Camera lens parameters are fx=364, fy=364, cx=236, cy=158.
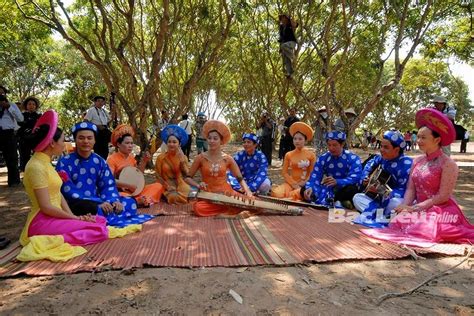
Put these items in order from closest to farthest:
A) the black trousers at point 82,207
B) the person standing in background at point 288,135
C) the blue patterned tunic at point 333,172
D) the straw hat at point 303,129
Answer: the black trousers at point 82,207
the blue patterned tunic at point 333,172
the straw hat at point 303,129
the person standing in background at point 288,135

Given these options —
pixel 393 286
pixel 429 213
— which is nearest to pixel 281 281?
pixel 393 286

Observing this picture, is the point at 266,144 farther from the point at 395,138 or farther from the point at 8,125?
the point at 8,125

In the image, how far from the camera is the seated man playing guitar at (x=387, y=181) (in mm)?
4863

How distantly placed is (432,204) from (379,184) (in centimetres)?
115

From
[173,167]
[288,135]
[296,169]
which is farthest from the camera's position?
[288,135]

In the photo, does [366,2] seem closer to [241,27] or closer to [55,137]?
[241,27]

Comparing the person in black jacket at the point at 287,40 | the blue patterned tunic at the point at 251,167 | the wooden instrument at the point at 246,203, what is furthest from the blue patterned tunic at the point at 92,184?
the person in black jacket at the point at 287,40

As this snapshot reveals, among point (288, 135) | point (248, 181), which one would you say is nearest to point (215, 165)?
point (248, 181)

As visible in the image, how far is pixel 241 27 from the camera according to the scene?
17.2 m

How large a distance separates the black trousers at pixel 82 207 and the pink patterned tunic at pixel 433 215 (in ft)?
10.5

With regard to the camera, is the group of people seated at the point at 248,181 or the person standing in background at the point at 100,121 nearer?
the group of people seated at the point at 248,181

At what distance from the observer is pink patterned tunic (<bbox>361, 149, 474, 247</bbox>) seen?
3.77 m

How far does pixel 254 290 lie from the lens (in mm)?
2727

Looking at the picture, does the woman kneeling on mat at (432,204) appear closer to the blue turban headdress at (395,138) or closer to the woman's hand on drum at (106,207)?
the blue turban headdress at (395,138)
